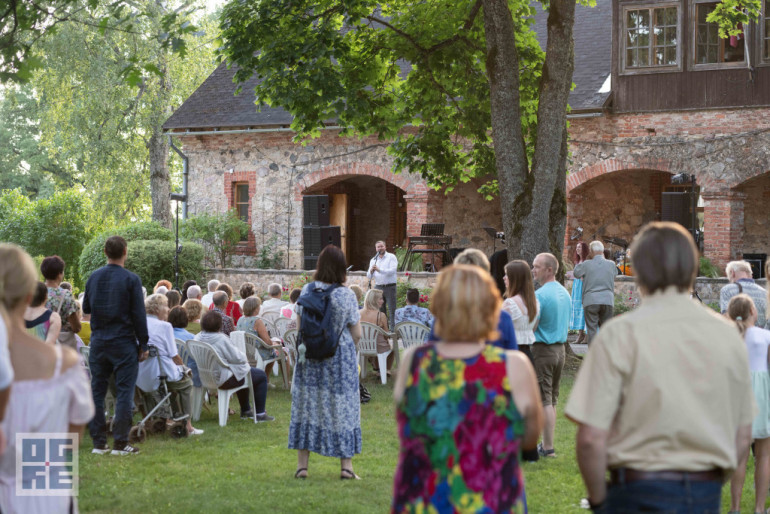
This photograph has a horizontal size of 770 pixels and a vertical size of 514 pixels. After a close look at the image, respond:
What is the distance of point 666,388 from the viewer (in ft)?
9.11

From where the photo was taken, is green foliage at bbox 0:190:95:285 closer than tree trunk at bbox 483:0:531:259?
No

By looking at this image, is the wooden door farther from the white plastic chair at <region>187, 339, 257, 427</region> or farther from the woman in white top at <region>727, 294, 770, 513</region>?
the woman in white top at <region>727, 294, 770, 513</region>

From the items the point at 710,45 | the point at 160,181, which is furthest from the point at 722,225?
the point at 160,181

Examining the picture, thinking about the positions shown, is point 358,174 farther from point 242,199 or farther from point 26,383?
point 26,383

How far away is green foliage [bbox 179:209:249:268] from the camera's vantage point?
21000 millimetres

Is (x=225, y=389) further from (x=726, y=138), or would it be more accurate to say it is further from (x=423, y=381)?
(x=726, y=138)

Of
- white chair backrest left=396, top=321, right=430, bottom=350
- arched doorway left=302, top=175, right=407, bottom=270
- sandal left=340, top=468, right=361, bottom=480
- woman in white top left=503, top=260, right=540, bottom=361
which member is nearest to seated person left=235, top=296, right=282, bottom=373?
white chair backrest left=396, top=321, right=430, bottom=350

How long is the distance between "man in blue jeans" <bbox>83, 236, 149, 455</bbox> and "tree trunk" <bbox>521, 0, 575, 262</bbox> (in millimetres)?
5709

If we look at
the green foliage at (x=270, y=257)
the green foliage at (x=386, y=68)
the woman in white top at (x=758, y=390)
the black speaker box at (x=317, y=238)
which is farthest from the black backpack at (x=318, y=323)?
the green foliage at (x=270, y=257)

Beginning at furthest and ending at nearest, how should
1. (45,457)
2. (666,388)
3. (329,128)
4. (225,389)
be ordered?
(329,128) → (225,389) → (45,457) → (666,388)

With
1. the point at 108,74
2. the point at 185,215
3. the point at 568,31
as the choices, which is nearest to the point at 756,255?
the point at 568,31

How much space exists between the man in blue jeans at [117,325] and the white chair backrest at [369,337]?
381cm

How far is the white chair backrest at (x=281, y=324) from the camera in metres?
11.0

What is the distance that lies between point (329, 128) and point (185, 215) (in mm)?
4599
